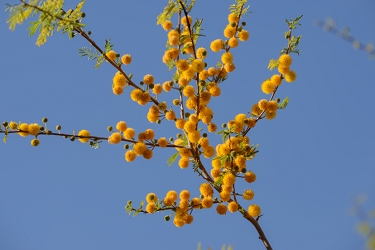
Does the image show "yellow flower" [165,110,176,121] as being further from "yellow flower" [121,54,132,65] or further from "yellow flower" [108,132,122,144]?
"yellow flower" [121,54,132,65]

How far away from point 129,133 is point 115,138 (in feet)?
0.55

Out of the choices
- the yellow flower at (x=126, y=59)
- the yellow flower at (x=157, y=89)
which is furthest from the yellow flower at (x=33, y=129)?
the yellow flower at (x=157, y=89)

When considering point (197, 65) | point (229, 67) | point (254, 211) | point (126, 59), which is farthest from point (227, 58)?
point (254, 211)

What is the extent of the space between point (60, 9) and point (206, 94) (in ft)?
5.74

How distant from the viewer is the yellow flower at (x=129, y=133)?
520 centimetres

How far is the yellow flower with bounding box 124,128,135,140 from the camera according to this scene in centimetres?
520

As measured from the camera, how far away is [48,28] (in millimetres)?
4508

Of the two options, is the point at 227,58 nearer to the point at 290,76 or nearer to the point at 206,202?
the point at 290,76

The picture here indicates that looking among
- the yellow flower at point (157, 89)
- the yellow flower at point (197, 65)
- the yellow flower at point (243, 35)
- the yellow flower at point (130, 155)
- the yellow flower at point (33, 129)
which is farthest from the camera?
the yellow flower at point (243, 35)

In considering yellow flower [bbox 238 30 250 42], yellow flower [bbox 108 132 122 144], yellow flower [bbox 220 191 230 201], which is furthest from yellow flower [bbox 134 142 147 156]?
yellow flower [bbox 238 30 250 42]

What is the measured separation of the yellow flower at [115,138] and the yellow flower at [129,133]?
2.8 inches

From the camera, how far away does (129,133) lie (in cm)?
520

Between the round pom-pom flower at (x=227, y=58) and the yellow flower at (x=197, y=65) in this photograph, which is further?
the round pom-pom flower at (x=227, y=58)

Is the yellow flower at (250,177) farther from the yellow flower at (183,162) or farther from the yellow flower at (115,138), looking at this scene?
the yellow flower at (115,138)
